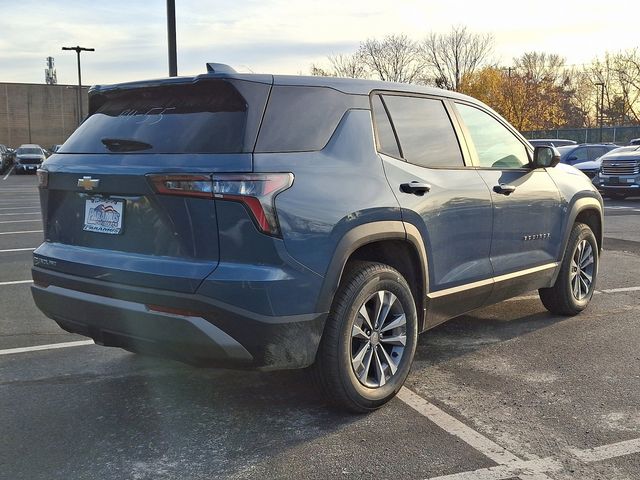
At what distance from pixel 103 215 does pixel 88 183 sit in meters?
0.19

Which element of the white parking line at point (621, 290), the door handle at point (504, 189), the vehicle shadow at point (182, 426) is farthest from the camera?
the white parking line at point (621, 290)

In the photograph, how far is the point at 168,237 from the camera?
130 inches

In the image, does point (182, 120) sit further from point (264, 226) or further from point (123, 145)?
point (264, 226)

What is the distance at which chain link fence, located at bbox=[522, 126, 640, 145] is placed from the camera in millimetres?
43747

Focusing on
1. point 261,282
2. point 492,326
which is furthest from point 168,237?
point 492,326

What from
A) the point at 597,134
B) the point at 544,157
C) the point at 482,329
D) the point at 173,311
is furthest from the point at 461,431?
the point at 597,134

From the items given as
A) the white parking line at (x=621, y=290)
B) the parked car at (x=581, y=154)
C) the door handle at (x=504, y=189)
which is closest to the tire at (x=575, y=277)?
the white parking line at (x=621, y=290)

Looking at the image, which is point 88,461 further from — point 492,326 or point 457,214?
point 492,326

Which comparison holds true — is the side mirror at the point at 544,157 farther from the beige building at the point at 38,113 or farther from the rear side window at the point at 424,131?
the beige building at the point at 38,113

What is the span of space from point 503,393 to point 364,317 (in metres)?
1.07

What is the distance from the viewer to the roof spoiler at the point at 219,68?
3439 mm

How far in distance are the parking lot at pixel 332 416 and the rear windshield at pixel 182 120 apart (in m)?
1.48

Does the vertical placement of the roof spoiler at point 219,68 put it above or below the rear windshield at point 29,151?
below

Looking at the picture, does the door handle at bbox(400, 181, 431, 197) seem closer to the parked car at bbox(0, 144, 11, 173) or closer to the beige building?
the parked car at bbox(0, 144, 11, 173)
